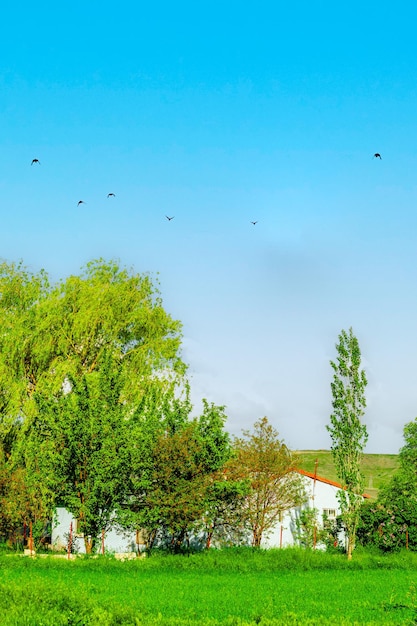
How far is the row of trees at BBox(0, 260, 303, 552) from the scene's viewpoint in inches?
1145

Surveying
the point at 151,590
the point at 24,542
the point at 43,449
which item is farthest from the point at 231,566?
the point at 24,542

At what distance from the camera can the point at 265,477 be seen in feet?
113

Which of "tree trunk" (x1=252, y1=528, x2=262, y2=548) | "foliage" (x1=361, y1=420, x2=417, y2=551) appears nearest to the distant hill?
"foliage" (x1=361, y1=420, x2=417, y2=551)

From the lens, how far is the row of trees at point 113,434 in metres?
29.1

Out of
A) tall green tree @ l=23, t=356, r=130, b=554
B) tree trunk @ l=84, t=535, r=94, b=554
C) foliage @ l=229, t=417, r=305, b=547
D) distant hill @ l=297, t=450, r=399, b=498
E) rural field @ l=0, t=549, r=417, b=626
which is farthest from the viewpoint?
distant hill @ l=297, t=450, r=399, b=498

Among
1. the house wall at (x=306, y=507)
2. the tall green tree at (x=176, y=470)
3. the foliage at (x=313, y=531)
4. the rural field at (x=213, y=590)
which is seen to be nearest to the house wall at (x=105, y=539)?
the tall green tree at (x=176, y=470)

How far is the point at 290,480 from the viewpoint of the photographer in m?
35.6

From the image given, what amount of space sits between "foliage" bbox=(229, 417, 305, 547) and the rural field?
4.47 m

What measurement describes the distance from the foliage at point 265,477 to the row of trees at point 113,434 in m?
0.06

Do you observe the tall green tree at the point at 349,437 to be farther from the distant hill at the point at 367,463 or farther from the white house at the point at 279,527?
the distant hill at the point at 367,463

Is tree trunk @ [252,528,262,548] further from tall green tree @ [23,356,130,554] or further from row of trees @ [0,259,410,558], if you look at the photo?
tall green tree @ [23,356,130,554]

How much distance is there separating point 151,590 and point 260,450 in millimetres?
15910

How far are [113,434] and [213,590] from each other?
10353mm

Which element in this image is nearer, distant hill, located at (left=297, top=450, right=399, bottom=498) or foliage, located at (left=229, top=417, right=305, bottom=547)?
foliage, located at (left=229, top=417, right=305, bottom=547)
